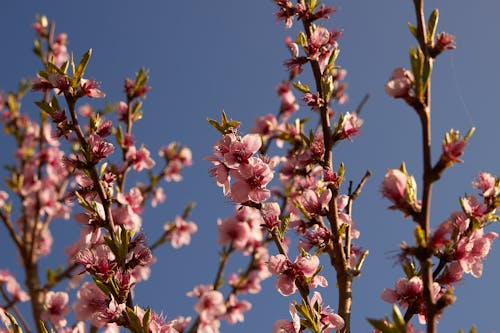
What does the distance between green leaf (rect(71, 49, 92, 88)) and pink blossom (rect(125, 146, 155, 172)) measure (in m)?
1.40

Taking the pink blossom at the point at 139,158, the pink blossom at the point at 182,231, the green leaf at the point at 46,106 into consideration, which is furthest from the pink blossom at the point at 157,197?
the green leaf at the point at 46,106

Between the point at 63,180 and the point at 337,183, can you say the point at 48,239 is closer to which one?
the point at 63,180

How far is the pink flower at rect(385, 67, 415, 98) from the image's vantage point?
1.52 metres

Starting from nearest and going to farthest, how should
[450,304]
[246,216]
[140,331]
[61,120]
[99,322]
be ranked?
[450,304], [140,331], [99,322], [61,120], [246,216]

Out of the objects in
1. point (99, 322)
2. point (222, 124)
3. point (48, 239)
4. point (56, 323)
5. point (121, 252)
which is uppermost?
point (48, 239)

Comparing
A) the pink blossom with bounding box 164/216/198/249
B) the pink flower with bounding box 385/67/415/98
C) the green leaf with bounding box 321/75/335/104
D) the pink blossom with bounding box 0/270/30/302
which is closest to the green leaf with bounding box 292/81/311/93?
the green leaf with bounding box 321/75/335/104

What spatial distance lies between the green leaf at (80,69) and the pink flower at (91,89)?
60 millimetres

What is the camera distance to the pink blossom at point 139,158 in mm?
3814

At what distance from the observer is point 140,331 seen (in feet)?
6.02

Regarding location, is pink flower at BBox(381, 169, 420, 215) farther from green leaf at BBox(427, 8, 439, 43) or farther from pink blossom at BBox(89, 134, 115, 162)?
pink blossom at BBox(89, 134, 115, 162)

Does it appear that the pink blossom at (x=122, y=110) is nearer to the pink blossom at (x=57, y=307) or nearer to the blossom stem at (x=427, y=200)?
the pink blossom at (x=57, y=307)

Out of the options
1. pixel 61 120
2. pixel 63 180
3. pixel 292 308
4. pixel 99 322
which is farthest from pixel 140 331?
pixel 63 180

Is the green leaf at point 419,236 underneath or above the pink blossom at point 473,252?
underneath

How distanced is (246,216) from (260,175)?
0.98 meters
